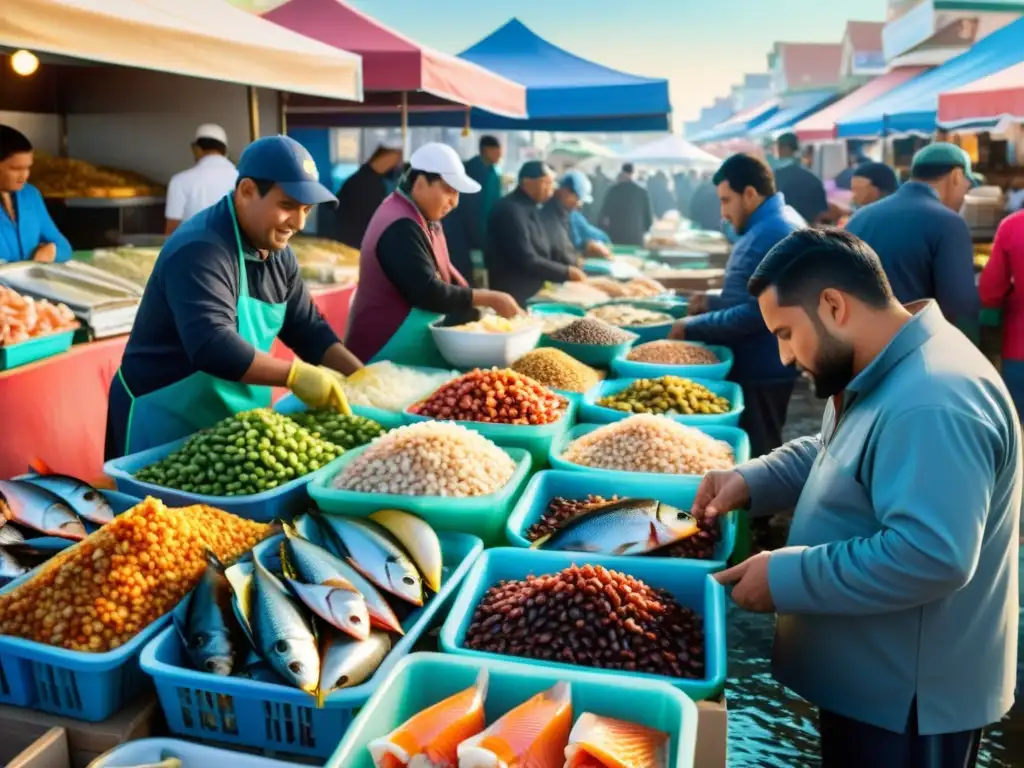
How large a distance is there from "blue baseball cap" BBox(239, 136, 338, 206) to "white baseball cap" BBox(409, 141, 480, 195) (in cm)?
135

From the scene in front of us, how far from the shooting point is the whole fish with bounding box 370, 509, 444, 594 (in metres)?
2.10

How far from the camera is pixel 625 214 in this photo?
47.2ft

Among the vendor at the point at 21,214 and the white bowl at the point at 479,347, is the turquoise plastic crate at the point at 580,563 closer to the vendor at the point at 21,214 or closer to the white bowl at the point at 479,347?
the white bowl at the point at 479,347

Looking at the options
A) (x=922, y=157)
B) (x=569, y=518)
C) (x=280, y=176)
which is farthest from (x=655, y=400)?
(x=922, y=157)

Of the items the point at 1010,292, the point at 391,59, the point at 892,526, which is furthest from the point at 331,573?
the point at 391,59

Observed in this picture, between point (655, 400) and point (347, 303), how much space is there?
133 inches

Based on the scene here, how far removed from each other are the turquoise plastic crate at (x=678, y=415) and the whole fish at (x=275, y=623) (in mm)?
1840

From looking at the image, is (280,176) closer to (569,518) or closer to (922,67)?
(569,518)

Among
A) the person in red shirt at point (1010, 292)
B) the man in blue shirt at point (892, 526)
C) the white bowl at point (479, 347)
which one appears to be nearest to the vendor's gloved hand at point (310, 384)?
the white bowl at point (479, 347)

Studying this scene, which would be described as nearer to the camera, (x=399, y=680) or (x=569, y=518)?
(x=399, y=680)

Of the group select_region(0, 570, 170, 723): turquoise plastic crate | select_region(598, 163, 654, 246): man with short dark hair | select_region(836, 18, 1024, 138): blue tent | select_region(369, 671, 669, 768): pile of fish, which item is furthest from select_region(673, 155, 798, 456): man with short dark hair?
select_region(598, 163, 654, 246): man with short dark hair

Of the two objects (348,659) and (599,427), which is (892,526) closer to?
(348,659)

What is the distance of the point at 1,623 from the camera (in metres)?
1.84

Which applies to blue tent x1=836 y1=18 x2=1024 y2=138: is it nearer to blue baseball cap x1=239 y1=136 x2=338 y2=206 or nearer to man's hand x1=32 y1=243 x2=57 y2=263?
man's hand x1=32 y1=243 x2=57 y2=263
